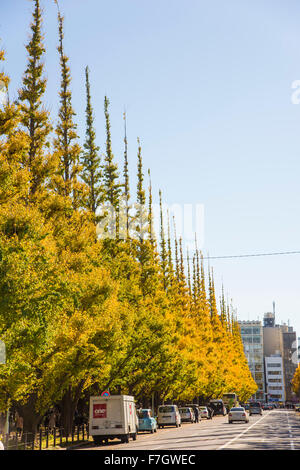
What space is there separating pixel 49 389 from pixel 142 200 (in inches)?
949

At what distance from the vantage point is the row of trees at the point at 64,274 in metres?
18.8

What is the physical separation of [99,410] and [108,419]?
2.05ft

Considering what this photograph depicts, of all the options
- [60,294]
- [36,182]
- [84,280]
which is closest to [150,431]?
[84,280]

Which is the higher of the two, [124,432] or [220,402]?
[124,432]

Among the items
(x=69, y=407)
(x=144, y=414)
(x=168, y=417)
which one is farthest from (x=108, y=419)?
(x=168, y=417)

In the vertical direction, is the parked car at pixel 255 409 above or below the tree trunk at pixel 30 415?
below

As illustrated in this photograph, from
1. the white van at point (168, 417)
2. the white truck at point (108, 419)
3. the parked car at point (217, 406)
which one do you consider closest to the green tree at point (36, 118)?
the white truck at point (108, 419)

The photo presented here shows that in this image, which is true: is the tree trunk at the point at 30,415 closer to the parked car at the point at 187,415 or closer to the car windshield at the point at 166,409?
the car windshield at the point at 166,409

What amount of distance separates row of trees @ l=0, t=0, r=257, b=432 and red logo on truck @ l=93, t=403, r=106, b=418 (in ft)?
5.28

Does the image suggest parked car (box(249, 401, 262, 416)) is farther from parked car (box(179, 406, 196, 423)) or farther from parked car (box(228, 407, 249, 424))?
parked car (box(228, 407, 249, 424))

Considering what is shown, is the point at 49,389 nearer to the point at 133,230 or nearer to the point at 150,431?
the point at 150,431

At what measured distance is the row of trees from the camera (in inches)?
741

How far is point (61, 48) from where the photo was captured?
3319 centimetres

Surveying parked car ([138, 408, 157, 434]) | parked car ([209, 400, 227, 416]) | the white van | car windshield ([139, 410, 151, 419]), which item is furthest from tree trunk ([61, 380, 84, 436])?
parked car ([209, 400, 227, 416])
